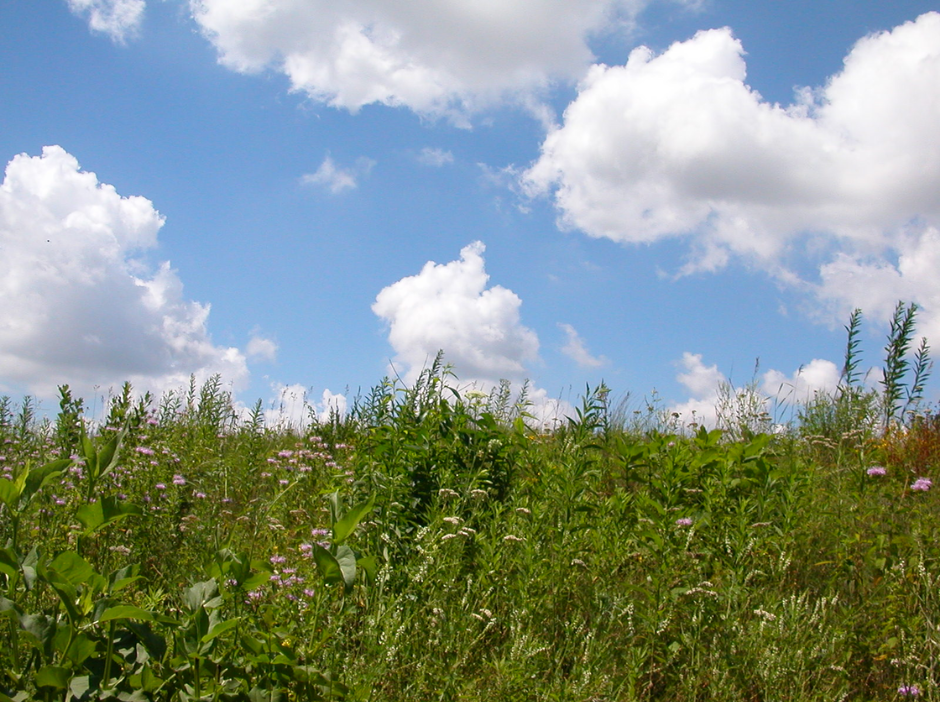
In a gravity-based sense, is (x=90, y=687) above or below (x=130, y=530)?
below

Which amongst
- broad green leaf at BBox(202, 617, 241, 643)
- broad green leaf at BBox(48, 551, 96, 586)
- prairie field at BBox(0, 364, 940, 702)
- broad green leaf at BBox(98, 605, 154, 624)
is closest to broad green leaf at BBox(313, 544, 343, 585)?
prairie field at BBox(0, 364, 940, 702)

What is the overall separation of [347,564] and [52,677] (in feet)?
2.87

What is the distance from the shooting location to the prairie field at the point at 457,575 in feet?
7.17

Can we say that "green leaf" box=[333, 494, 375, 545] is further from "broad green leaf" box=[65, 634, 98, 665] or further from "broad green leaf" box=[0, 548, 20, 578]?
"broad green leaf" box=[0, 548, 20, 578]

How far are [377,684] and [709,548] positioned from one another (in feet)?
6.80

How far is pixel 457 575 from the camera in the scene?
11.7 ft

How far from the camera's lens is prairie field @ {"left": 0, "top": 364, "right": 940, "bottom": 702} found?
2.19 m

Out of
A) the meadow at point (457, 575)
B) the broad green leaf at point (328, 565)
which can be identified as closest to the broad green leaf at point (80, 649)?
the meadow at point (457, 575)

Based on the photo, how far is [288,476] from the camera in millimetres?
5648

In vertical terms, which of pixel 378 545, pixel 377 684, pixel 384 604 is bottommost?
pixel 377 684

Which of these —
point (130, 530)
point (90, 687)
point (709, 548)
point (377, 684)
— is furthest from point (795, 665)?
point (130, 530)

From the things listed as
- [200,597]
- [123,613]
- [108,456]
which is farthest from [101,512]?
[200,597]

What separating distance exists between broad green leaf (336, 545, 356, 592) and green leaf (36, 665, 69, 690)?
830 millimetres

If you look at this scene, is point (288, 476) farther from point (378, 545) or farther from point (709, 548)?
point (709, 548)
